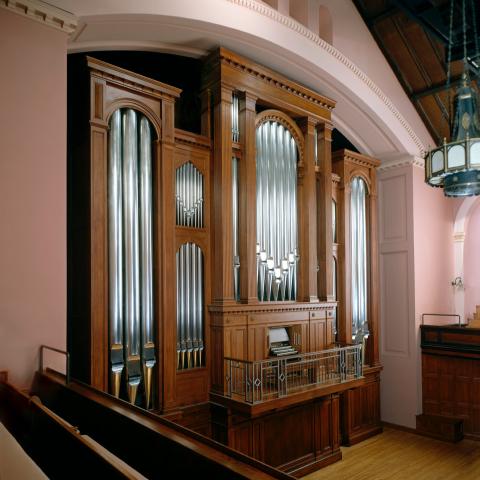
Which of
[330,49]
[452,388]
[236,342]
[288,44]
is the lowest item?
[452,388]

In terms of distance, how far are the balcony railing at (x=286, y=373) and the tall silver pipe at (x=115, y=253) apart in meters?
1.28

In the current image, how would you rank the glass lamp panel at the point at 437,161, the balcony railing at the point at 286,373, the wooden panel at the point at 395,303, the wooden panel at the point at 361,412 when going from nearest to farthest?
1. the glass lamp panel at the point at 437,161
2. the balcony railing at the point at 286,373
3. the wooden panel at the point at 361,412
4. the wooden panel at the point at 395,303

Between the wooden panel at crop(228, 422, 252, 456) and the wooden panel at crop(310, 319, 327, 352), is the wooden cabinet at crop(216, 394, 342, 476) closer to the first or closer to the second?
the wooden panel at crop(228, 422, 252, 456)

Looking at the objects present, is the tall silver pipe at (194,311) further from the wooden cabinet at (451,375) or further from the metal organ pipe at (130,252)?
the wooden cabinet at (451,375)

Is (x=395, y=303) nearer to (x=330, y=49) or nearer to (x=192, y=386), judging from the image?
(x=330, y=49)

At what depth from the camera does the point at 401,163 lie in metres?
8.26

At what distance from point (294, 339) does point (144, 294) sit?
90.8 inches

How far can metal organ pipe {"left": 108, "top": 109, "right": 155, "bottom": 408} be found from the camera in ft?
14.8

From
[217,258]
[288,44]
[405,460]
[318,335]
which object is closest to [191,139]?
[217,258]

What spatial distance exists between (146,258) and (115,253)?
0.34 meters

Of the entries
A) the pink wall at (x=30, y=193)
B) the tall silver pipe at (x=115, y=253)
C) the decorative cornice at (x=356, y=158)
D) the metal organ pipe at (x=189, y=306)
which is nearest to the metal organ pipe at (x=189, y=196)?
the metal organ pipe at (x=189, y=306)

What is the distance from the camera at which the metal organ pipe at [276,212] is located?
19.2 ft

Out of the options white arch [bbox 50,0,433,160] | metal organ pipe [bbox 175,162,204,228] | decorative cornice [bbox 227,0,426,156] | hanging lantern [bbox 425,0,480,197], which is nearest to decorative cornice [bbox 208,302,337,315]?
metal organ pipe [bbox 175,162,204,228]

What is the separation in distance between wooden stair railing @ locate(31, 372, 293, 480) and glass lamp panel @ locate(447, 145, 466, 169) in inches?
134
